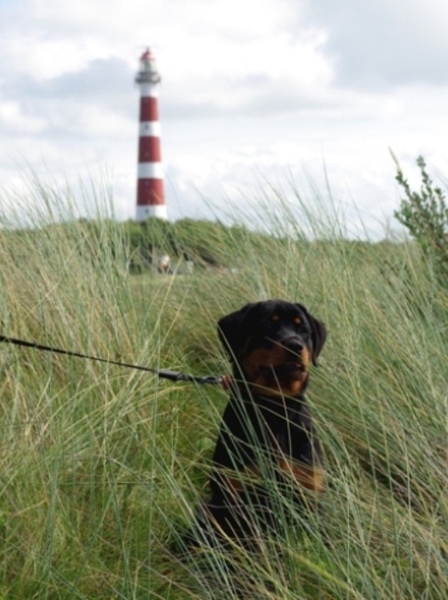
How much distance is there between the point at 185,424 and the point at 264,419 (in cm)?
138

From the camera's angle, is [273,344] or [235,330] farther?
[235,330]

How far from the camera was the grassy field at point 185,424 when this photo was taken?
2867 millimetres

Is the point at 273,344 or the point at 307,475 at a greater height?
the point at 273,344

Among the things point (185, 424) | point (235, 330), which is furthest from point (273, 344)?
point (185, 424)

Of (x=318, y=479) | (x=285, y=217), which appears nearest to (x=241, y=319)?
(x=318, y=479)

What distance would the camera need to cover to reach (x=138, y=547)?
3557 millimetres

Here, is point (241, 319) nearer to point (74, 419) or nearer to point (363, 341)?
point (74, 419)

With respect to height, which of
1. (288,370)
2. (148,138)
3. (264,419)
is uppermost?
(148,138)

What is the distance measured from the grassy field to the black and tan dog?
0.30 feet

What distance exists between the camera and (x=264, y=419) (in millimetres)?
3381

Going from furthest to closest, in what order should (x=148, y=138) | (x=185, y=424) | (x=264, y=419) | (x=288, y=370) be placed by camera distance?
(x=148, y=138) < (x=185, y=424) < (x=288, y=370) < (x=264, y=419)

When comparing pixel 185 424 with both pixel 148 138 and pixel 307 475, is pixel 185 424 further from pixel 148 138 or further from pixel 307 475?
pixel 148 138

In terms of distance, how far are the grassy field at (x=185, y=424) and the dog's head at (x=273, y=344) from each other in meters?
0.12

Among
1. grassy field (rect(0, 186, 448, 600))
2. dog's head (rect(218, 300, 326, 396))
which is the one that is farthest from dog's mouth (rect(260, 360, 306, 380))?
grassy field (rect(0, 186, 448, 600))
